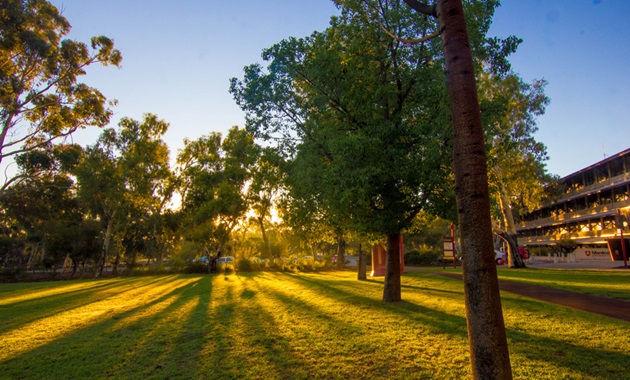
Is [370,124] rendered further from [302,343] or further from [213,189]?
[213,189]

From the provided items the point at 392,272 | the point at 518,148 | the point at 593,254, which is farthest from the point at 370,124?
the point at 593,254

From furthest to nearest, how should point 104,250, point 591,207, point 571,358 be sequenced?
1. point 591,207
2. point 104,250
3. point 571,358

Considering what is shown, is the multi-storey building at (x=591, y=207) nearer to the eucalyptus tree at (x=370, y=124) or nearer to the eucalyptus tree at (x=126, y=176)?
the eucalyptus tree at (x=370, y=124)

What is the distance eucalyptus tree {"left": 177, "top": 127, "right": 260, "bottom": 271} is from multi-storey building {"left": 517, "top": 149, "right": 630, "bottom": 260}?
120 feet

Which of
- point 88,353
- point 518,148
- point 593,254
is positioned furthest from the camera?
point 593,254

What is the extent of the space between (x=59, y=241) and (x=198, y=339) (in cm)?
3585

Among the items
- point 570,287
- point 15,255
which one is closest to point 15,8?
point 570,287

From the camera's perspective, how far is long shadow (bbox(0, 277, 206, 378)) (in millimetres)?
5156

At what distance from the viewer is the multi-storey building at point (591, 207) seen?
39938mm

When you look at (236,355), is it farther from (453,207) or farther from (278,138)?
(278,138)

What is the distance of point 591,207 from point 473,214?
187 ft

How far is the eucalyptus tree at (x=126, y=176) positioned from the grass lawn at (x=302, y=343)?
2514 centimetres

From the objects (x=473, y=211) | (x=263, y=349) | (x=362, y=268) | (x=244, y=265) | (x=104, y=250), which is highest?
(x=104, y=250)

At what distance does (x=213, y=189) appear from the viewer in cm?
3531
